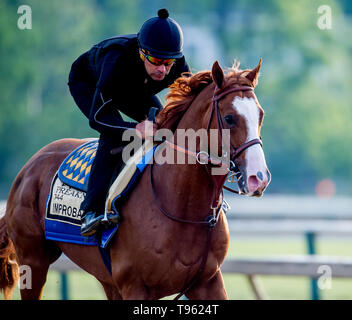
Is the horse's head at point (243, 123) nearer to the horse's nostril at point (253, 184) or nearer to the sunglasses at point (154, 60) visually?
the horse's nostril at point (253, 184)

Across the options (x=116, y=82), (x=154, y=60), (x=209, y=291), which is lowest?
(x=209, y=291)

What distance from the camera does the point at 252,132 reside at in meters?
4.24

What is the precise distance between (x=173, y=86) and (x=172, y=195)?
2.73 feet

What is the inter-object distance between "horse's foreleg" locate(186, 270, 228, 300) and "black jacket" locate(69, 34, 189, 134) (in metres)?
1.28

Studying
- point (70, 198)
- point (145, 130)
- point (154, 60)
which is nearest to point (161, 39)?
point (154, 60)

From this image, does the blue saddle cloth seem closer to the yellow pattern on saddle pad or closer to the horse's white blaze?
the yellow pattern on saddle pad

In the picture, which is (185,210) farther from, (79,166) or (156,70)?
(79,166)

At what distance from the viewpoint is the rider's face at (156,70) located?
Result: 4.93 m

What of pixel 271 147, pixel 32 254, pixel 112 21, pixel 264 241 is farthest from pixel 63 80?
pixel 32 254

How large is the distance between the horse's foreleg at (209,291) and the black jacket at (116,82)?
4.20ft

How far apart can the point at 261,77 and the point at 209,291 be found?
2313 centimetres

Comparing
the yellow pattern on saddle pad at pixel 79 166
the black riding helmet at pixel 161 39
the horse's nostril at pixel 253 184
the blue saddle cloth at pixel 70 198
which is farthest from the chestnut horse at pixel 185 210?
the yellow pattern on saddle pad at pixel 79 166
